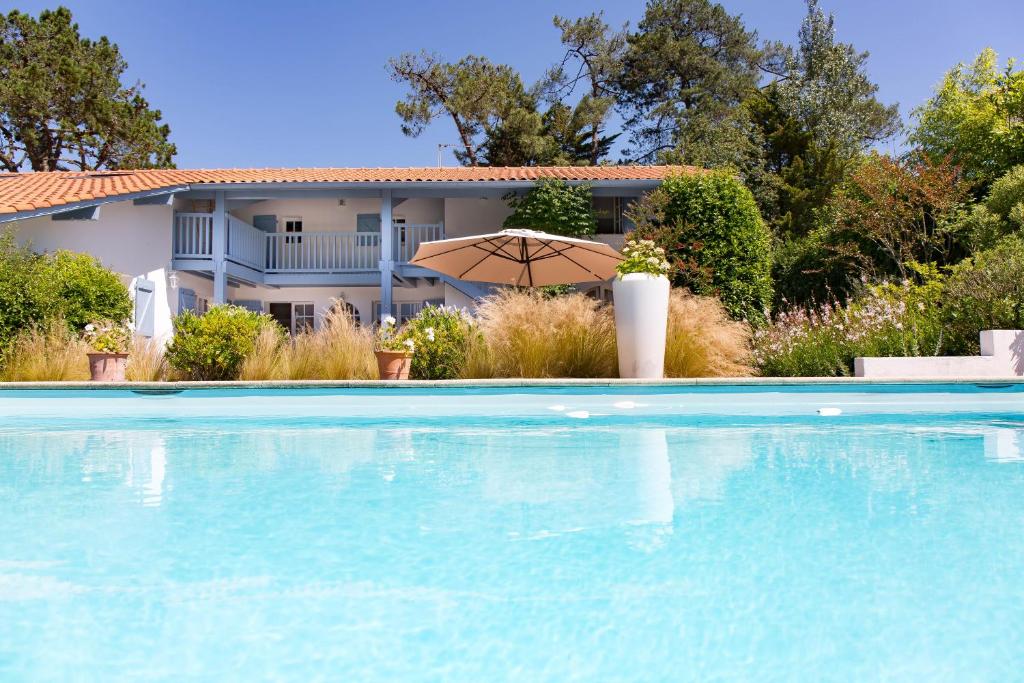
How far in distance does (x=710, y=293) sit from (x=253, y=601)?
11.8 m

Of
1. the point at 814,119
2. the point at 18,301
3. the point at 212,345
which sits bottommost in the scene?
the point at 212,345

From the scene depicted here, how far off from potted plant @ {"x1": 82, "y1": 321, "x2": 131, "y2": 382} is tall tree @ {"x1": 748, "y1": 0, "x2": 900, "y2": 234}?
18603 mm

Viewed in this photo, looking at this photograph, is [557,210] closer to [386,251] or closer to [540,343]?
[386,251]

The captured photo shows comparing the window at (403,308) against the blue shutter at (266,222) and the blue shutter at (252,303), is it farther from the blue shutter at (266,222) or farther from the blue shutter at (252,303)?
the blue shutter at (266,222)

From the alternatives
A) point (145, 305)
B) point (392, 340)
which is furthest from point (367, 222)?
point (392, 340)

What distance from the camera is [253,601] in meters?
1.86

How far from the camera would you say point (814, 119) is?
25375 millimetres

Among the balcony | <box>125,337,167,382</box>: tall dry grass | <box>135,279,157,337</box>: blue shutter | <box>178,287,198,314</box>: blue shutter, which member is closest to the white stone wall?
<box>125,337,167,382</box>: tall dry grass

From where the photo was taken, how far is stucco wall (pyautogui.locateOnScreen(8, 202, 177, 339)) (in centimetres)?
1484

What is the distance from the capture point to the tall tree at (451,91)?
24500mm

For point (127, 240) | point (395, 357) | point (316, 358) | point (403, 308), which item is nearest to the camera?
point (395, 357)

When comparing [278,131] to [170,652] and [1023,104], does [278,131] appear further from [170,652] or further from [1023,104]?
[170,652]

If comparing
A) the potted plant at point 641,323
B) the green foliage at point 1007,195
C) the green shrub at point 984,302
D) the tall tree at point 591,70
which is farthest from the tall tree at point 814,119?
the potted plant at point 641,323

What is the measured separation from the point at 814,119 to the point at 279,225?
17670 mm
